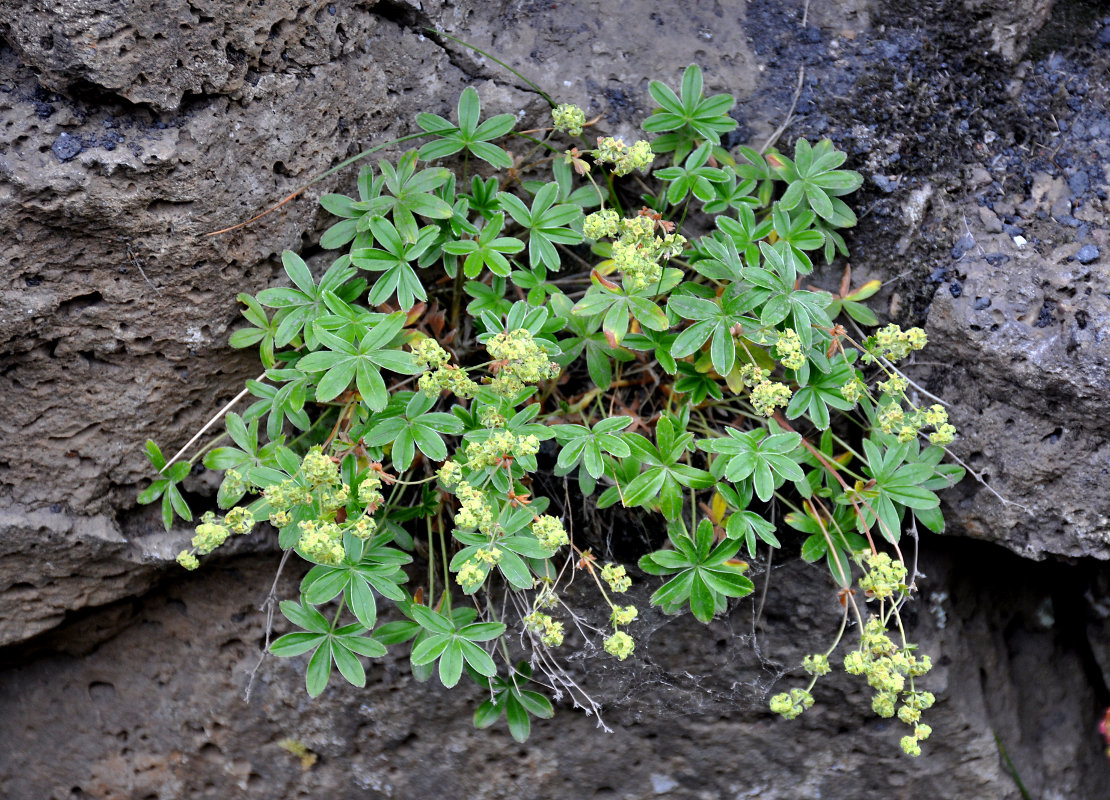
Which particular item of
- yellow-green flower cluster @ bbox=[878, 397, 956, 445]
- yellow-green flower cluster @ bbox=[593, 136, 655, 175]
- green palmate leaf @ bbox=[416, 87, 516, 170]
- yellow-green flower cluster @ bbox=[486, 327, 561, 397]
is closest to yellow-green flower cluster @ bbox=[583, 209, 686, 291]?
yellow-green flower cluster @ bbox=[593, 136, 655, 175]

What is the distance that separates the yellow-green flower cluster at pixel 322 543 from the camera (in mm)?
1954

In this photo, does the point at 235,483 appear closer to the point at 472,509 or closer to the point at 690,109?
the point at 472,509

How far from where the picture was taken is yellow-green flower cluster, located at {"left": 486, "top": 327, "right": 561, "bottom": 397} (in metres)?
2.08

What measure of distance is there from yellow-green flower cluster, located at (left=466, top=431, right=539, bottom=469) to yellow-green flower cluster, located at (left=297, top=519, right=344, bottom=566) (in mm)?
364

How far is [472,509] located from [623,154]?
1.06m

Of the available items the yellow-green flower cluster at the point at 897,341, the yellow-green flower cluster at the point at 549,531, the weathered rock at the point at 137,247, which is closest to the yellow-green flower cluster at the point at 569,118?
the weathered rock at the point at 137,247

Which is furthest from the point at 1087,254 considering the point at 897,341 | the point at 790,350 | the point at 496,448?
the point at 496,448

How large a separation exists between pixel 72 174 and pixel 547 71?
1.43 m

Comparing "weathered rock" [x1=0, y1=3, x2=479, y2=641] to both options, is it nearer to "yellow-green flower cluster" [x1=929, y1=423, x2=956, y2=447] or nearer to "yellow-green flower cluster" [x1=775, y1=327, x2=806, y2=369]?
"yellow-green flower cluster" [x1=775, y1=327, x2=806, y2=369]

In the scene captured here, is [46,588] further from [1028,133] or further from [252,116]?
[1028,133]

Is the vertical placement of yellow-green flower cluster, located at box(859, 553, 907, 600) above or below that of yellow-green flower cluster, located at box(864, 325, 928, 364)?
below

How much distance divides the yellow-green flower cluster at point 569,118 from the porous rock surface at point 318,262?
35 cm

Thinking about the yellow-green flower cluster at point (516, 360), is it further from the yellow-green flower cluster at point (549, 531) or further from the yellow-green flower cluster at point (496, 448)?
the yellow-green flower cluster at point (549, 531)

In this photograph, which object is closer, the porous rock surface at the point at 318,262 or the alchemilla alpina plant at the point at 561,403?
the alchemilla alpina plant at the point at 561,403
